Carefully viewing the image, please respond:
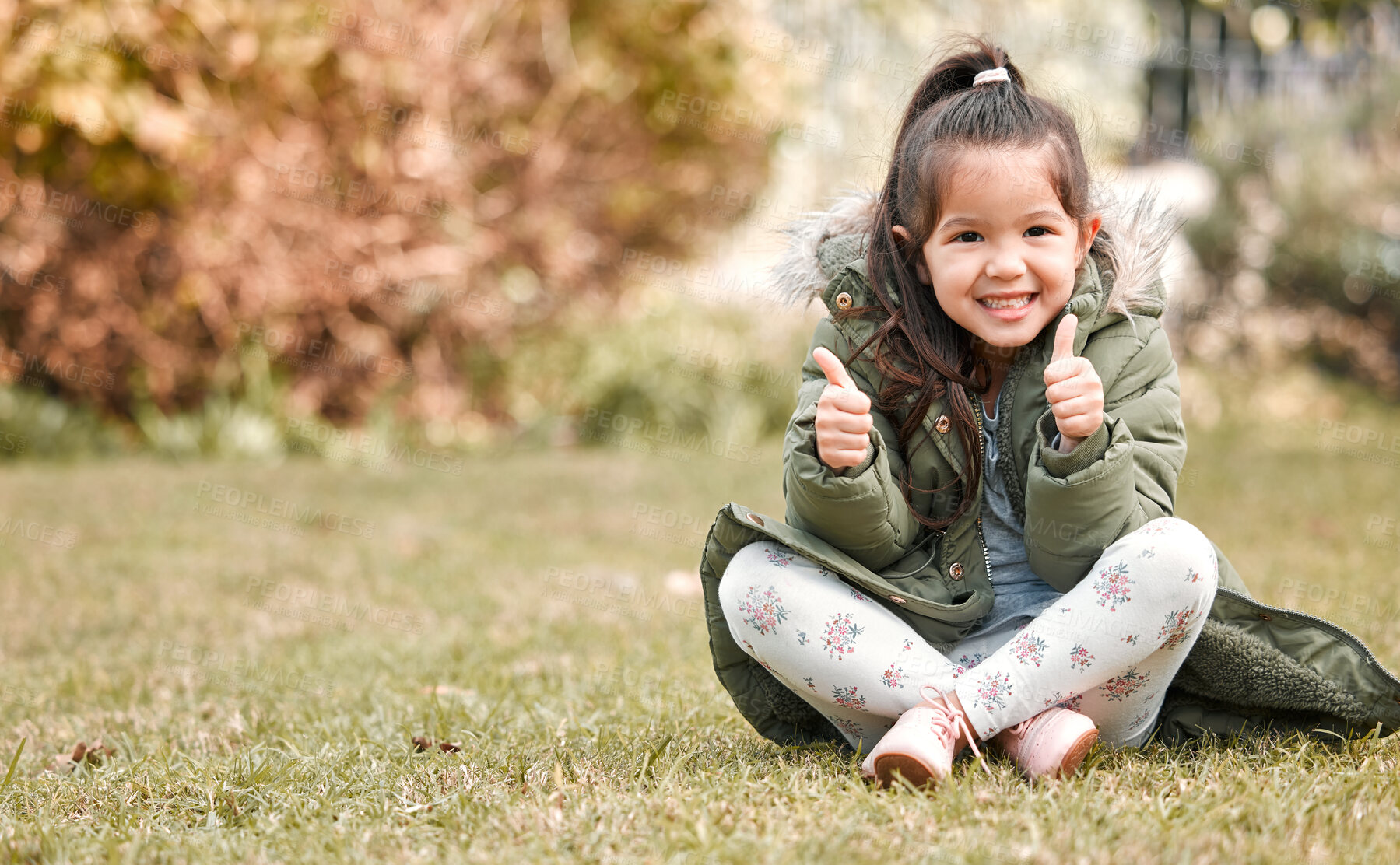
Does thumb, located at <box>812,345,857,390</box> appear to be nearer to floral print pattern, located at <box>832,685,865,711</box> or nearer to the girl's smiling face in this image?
the girl's smiling face

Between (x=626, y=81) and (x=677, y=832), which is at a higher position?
(x=626, y=81)

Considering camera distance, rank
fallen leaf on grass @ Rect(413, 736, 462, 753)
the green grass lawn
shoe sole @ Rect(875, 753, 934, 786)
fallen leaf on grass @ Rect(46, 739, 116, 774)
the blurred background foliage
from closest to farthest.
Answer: the green grass lawn < shoe sole @ Rect(875, 753, 934, 786) < fallen leaf on grass @ Rect(413, 736, 462, 753) < fallen leaf on grass @ Rect(46, 739, 116, 774) < the blurred background foliage

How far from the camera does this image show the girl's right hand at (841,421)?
2.02 m

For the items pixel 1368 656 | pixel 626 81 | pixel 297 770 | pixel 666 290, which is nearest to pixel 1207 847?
pixel 1368 656

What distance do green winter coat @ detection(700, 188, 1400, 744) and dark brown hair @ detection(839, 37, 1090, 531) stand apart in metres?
0.03

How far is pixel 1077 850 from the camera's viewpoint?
1.63m

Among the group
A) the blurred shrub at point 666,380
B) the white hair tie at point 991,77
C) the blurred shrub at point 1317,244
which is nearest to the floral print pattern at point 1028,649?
the white hair tie at point 991,77

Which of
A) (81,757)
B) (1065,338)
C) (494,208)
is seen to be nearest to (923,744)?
(1065,338)

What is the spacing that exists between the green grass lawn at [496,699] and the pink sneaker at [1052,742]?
44 millimetres

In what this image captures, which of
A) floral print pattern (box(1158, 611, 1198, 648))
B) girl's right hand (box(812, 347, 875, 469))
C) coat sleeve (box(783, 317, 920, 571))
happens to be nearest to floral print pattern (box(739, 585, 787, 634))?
coat sleeve (box(783, 317, 920, 571))

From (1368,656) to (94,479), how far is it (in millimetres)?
6838

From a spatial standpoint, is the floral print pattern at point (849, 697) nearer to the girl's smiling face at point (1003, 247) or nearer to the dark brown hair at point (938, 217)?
the dark brown hair at point (938, 217)

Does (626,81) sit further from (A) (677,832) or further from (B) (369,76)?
(A) (677,832)

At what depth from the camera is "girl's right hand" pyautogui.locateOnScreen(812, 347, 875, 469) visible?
6.62ft
